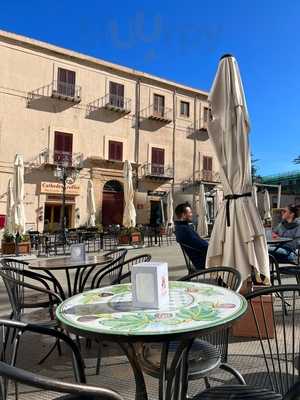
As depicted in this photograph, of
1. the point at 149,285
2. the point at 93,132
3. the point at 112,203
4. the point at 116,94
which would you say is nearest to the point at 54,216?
the point at 112,203

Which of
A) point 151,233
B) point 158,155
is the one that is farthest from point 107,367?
point 158,155

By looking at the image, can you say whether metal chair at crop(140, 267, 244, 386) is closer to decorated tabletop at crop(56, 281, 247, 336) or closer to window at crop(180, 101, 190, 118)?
decorated tabletop at crop(56, 281, 247, 336)

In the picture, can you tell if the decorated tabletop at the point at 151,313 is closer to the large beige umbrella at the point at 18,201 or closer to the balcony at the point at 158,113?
the large beige umbrella at the point at 18,201

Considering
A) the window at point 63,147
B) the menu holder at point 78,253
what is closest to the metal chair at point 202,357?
the menu holder at point 78,253

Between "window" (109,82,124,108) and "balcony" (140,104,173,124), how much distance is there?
71.5 inches

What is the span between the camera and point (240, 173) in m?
3.77

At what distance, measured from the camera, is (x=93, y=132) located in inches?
940

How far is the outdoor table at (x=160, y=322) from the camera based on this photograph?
149 cm

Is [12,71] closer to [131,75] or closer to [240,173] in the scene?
[131,75]

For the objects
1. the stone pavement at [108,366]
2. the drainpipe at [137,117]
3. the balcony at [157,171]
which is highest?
the drainpipe at [137,117]

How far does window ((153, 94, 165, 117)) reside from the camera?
87.7ft

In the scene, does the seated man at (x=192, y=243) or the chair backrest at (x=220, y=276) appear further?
the seated man at (x=192, y=243)

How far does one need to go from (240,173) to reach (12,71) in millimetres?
20324

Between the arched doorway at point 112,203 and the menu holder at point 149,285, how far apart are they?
22.5m
